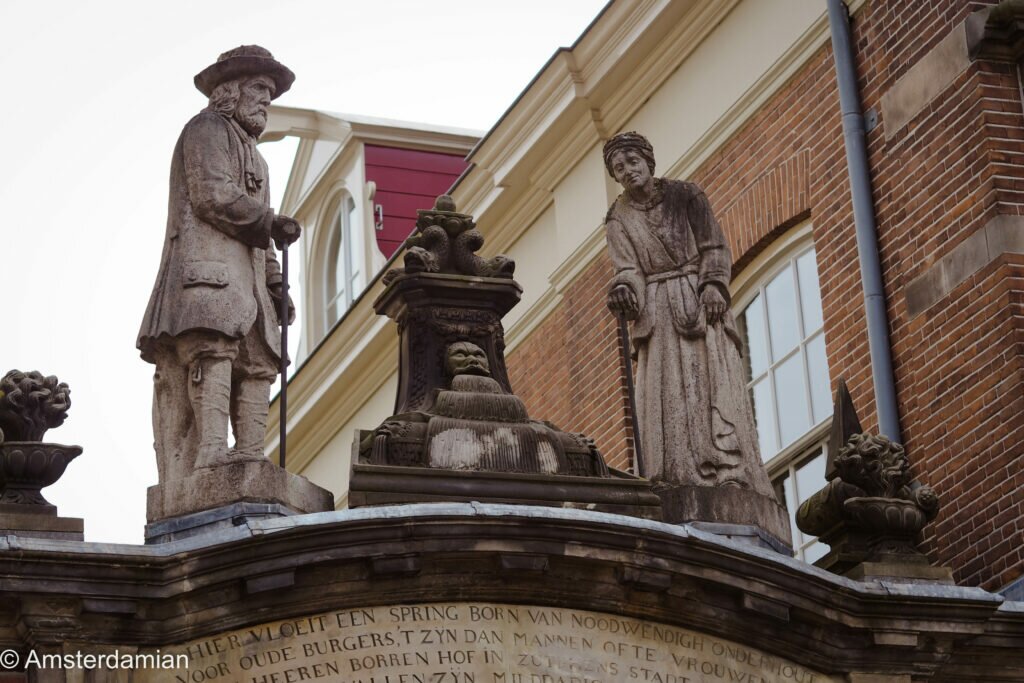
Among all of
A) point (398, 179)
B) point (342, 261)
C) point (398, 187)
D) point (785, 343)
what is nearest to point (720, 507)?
point (785, 343)

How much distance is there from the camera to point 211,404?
13.0m

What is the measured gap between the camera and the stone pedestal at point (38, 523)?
12.4 m

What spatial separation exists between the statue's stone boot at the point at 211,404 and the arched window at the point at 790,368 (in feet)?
18.4

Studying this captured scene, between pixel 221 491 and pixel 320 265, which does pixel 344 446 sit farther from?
pixel 221 491

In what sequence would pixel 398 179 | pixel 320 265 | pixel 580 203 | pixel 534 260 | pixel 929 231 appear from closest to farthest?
pixel 929 231 < pixel 580 203 < pixel 534 260 < pixel 398 179 < pixel 320 265

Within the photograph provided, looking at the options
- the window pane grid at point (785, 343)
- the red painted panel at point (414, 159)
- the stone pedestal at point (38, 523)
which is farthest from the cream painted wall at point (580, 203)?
the stone pedestal at point (38, 523)

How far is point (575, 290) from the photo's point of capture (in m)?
20.9

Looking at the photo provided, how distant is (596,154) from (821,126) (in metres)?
3.14

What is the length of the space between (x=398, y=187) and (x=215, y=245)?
12.9 meters

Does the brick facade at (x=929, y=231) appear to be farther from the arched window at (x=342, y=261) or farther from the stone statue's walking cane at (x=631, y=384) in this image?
the arched window at (x=342, y=261)

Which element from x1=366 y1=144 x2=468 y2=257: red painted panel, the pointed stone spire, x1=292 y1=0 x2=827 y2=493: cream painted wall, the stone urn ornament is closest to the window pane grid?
x1=292 y1=0 x2=827 y2=493: cream painted wall

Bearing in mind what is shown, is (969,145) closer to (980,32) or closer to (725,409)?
(980,32)

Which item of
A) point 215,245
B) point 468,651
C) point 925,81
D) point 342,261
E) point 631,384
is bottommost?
point 468,651

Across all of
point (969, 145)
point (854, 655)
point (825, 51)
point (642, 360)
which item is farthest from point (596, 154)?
point (854, 655)
